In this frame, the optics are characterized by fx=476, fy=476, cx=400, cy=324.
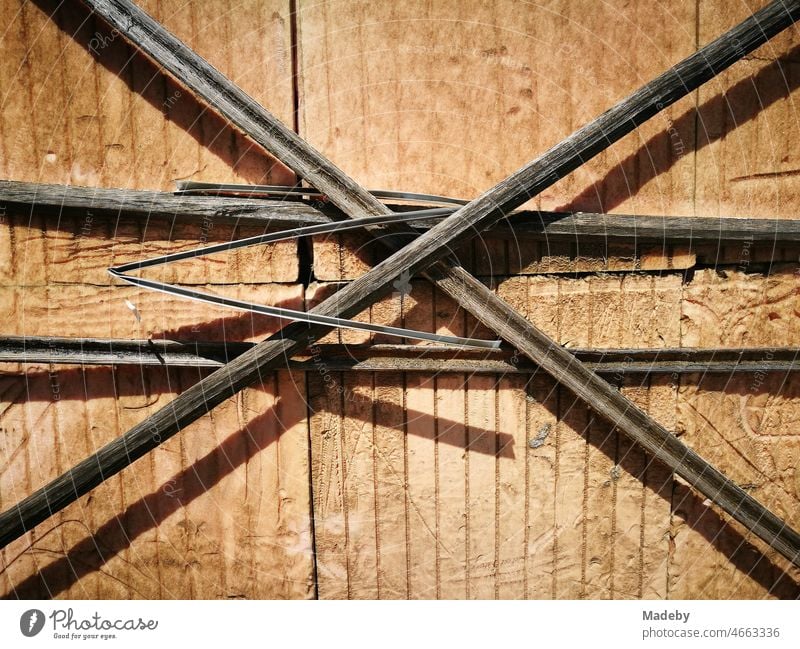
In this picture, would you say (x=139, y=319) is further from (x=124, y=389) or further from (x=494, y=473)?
(x=494, y=473)

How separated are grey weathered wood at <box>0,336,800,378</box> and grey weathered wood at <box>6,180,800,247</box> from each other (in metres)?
0.45

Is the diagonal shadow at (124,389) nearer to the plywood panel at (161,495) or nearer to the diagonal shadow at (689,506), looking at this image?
the plywood panel at (161,495)

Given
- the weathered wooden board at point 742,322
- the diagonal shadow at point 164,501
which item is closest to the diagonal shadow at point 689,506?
the weathered wooden board at point 742,322

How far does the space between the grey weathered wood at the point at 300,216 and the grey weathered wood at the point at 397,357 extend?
446 millimetres

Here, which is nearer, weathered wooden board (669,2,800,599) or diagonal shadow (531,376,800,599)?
weathered wooden board (669,2,800,599)

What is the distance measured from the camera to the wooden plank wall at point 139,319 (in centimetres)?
176

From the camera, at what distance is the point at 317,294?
1.82 meters

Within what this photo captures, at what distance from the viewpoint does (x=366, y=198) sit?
1659 millimetres

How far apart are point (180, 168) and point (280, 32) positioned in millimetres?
625

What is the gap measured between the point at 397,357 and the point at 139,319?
3.33 ft

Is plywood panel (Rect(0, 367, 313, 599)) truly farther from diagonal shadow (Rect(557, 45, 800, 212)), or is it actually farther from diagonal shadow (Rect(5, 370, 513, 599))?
diagonal shadow (Rect(557, 45, 800, 212))

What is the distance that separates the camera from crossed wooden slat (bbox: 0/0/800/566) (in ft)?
5.39

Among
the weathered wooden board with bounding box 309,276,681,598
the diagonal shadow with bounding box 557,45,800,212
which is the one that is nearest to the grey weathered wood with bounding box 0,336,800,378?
the weathered wooden board with bounding box 309,276,681,598

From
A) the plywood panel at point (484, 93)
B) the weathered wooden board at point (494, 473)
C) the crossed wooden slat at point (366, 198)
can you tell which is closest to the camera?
the crossed wooden slat at point (366, 198)
